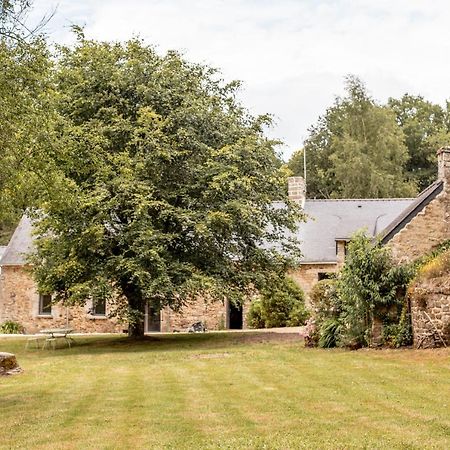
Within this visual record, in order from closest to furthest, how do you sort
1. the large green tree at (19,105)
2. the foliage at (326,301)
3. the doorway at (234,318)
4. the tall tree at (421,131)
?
the large green tree at (19,105) → the foliage at (326,301) → the doorway at (234,318) → the tall tree at (421,131)

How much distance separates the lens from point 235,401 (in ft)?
33.4

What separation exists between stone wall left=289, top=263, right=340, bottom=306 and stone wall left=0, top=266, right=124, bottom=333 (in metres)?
8.81

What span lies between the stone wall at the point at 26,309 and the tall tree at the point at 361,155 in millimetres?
20856

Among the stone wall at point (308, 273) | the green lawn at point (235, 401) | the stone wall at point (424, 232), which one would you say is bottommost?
the green lawn at point (235, 401)

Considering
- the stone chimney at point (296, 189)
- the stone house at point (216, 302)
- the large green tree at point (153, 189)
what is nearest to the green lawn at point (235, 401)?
the large green tree at point (153, 189)

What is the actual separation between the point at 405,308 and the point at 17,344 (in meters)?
13.3

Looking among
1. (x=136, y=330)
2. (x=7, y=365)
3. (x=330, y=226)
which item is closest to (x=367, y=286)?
(x=7, y=365)

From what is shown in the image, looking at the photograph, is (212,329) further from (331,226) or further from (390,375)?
(390,375)

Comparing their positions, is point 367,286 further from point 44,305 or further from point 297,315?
point 44,305

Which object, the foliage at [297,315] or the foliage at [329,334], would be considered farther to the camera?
the foliage at [297,315]

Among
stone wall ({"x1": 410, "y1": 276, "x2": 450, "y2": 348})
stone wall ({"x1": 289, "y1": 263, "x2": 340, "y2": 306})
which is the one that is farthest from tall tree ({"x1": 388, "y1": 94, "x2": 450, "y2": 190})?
stone wall ({"x1": 410, "y1": 276, "x2": 450, "y2": 348})

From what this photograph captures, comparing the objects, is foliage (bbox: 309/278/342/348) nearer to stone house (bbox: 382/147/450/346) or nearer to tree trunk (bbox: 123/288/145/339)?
stone house (bbox: 382/147/450/346)

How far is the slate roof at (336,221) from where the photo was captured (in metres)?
29.7

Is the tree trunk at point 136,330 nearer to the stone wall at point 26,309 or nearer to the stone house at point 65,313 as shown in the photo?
the stone house at point 65,313
